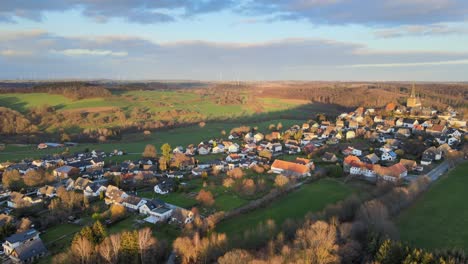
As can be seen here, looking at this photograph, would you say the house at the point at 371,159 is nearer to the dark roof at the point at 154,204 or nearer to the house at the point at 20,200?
the dark roof at the point at 154,204

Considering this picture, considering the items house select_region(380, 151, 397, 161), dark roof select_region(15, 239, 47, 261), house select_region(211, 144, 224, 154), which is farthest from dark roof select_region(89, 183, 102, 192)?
house select_region(380, 151, 397, 161)

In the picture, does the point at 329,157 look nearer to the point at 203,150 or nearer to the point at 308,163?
the point at 308,163

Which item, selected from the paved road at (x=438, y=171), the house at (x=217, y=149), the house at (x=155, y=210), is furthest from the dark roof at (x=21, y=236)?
the paved road at (x=438, y=171)

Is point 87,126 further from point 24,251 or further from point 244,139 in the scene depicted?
point 24,251

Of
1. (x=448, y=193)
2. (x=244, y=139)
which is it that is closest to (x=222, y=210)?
(x=448, y=193)

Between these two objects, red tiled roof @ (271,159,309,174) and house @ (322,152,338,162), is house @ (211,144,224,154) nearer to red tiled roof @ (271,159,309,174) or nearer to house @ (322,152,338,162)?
red tiled roof @ (271,159,309,174)

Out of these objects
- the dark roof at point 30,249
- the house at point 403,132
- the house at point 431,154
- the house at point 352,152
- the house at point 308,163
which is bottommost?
the dark roof at point 30,249

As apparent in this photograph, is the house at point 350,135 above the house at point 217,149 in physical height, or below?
above
